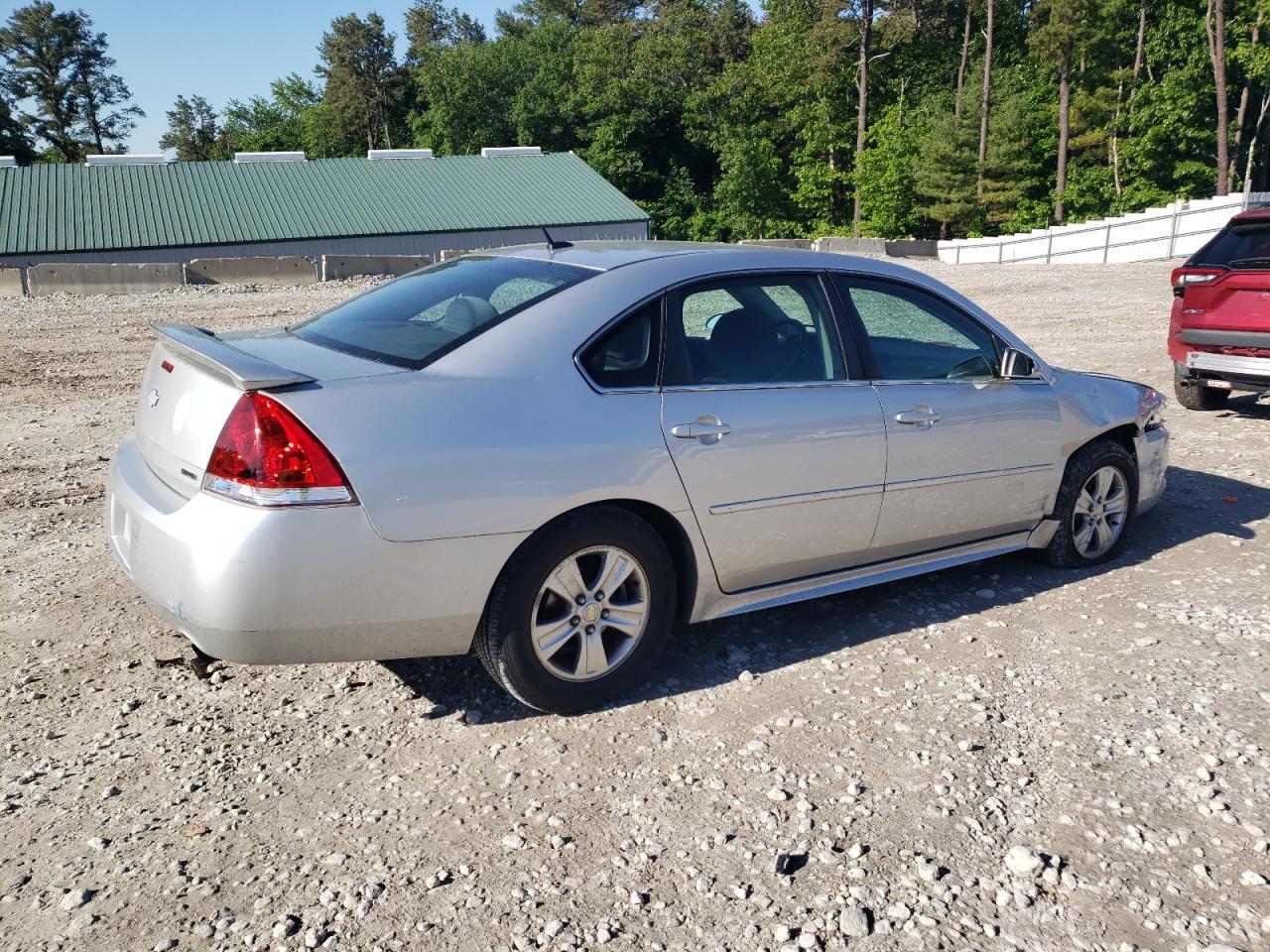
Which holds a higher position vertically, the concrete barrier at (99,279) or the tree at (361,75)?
the tree at (361,75)

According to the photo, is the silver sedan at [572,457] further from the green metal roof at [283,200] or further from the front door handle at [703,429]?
the green metal roof at [283,200]

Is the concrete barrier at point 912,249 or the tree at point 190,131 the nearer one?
the concrete barrier at point 912,249

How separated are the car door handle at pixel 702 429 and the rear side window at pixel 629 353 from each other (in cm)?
19

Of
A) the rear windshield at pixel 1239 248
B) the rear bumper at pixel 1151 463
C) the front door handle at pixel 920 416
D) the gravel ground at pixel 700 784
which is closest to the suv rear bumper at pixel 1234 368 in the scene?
the rear windshield at pixel 1239 248

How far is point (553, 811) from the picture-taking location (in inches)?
126

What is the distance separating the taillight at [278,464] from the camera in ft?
10.2

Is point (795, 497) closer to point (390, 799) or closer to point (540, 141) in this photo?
point (390, 799)

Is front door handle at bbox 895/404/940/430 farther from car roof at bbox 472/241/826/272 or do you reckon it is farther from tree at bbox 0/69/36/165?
tree at bbox 0/69/36/165

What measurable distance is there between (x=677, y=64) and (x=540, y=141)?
11078 millimetres

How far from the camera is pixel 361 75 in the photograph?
8306 cm

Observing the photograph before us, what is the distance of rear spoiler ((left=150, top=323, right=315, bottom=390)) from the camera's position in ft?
10.4

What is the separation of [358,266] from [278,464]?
2212cm

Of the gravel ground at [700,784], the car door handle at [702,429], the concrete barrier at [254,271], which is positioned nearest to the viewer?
the gravel ground at [700,784]

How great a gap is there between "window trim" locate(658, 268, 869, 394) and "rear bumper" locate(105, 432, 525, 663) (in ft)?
3.14
